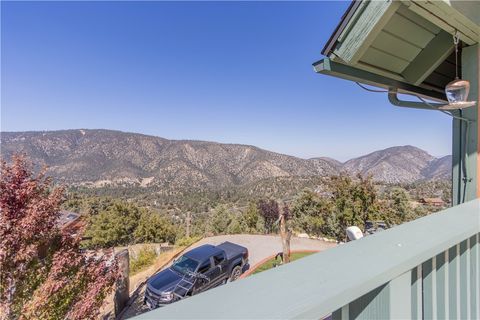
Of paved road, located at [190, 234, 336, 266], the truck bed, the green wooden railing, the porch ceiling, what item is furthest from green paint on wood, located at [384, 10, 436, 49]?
paved road, located at [190, 234, 336, 266]

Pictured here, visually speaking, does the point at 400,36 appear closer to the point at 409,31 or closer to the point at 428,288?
the point at 409,31

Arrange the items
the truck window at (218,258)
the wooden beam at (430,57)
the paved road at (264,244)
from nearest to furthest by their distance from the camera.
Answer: the wooden beam at (430,57) → the truck window at (218,258) → the paved road at (264,244)

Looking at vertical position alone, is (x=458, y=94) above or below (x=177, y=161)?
below

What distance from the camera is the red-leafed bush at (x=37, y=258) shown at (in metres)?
3.38

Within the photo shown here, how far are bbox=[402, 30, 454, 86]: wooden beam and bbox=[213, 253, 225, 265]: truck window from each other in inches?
300

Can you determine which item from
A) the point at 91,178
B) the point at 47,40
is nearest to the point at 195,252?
the point at 47,40

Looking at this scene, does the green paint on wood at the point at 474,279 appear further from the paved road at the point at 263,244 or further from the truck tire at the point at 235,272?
the paved road at the point at 263,244

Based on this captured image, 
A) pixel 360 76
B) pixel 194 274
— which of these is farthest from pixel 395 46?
pixel 194 274

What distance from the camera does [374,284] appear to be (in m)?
0.55

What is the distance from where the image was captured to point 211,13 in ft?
65.1

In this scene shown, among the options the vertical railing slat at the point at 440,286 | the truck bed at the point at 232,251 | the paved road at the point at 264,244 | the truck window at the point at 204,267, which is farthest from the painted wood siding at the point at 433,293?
the paved road at the point at 264,244

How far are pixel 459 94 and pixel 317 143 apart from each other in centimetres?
4260

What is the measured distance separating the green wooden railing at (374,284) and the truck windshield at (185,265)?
785 cm

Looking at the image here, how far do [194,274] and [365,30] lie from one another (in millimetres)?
7717
